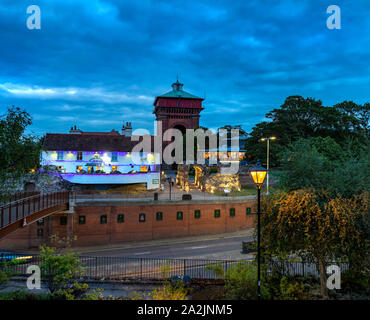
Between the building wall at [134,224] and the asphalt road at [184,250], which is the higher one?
the building wall at [134,224]

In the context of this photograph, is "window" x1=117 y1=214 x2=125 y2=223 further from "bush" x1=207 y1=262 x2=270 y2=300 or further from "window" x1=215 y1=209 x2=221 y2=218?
"bush" x1=207 y1=262 x2=270 y2=300

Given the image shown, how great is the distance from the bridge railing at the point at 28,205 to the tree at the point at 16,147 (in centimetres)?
511

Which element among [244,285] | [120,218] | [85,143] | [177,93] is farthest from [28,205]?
[177,93]

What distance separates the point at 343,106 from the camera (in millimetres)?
60562

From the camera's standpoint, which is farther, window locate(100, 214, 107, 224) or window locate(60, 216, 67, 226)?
window locate(100, 214, 107, 224)

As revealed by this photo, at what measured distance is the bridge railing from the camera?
53.6ft

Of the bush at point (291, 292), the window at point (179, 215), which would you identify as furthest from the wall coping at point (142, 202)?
the bush at point (291, 292)

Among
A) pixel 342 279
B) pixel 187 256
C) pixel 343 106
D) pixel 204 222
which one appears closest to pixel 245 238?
pixel 204 222

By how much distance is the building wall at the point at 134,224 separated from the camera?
2681 cm

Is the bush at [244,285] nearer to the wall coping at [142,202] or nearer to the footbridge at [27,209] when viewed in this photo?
the footbridge at [27,209]

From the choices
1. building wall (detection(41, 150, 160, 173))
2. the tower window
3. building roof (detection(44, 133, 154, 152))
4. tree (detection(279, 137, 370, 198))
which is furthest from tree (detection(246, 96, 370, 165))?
tree (detection(279, 137, 370, 198))

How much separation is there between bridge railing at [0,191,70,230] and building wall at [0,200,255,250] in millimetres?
2256
